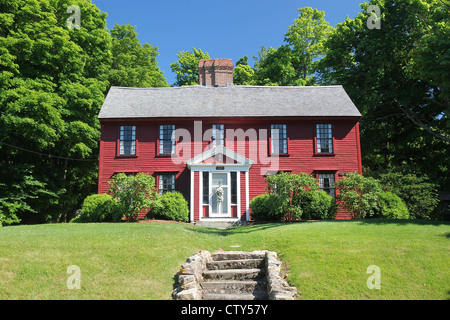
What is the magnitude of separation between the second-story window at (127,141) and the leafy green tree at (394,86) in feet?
49.8

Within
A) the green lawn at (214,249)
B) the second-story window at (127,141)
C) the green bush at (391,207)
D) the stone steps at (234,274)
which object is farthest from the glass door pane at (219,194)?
the stone steps at (234,274)

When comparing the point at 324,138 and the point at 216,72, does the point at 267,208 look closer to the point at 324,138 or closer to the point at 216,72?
the point at 324,138

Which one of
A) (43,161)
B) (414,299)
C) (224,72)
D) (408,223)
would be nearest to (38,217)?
(43,161)

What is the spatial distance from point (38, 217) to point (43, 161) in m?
3.89

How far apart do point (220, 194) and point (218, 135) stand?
12.2 feet

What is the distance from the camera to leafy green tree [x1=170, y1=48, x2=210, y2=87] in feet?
118

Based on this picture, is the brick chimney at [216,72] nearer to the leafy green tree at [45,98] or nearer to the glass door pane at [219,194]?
the leafy green tree at [45,98]

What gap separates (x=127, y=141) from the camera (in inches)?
792

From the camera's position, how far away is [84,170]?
2555cm

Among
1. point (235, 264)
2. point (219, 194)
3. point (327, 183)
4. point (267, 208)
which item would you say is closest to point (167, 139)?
point (219, 194)

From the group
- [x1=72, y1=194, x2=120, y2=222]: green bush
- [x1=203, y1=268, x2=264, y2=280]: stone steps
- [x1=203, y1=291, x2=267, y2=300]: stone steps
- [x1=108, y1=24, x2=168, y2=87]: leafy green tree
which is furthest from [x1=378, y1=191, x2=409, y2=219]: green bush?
[x1=108, y1=24, x2=168, y2=87]: leafy green tree

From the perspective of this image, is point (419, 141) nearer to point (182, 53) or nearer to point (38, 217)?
point (182, 53)
